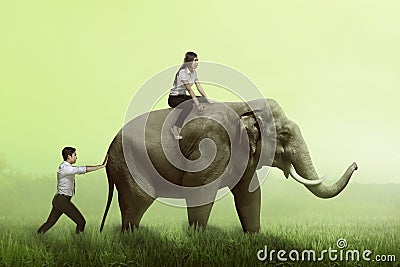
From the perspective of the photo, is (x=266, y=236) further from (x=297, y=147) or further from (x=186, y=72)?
(x=186, y=72)

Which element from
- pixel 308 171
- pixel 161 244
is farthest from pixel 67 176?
pixel 308 171

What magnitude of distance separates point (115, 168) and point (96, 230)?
26cm

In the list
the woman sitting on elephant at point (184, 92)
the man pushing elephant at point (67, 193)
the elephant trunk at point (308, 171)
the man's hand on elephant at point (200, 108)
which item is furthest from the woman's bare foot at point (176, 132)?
the elephant trunk at point (308, 171)

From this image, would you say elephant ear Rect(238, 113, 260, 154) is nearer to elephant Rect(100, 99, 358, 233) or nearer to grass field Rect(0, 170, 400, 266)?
elephant Rect(100, 99, 358, 233)

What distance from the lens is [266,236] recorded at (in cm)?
244

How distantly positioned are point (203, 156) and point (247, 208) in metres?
0.33

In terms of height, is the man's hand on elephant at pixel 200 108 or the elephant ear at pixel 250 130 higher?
the man's hand on elephant at pixel 200 108

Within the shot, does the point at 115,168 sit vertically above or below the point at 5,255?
above

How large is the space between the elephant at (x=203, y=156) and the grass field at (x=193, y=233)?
5.3 inches

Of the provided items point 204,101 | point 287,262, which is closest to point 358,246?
point 287,262

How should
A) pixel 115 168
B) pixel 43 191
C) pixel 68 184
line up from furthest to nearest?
1. pixel 43 191
2. pixel 115 168
3. pixel 68 184

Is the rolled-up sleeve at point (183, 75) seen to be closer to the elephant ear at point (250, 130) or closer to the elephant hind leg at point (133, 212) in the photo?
the elephant ear at point (250, 130)

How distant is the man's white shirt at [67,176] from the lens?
2283 mm

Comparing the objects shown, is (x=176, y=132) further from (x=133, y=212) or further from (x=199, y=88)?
(x=133, y=212)
